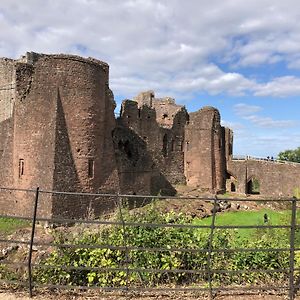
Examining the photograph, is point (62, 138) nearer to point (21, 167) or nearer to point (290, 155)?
point (21, 167)

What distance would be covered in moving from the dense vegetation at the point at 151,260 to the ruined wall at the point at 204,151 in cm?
2928

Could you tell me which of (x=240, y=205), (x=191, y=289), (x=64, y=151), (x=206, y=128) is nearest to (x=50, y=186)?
(x=64, y=151)

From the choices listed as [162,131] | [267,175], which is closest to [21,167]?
[162,131]

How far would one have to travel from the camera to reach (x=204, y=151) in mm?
37188

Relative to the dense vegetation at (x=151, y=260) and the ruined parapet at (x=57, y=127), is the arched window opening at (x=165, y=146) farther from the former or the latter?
the dense vegetation at (x=151, y=260)

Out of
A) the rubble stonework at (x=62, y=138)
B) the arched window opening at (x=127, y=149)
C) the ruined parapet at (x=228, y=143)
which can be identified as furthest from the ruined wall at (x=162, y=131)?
the rubble stonework at (x=62, y=138)

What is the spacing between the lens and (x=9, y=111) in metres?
30.4

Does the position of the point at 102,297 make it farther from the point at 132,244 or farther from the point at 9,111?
the point at 9,111

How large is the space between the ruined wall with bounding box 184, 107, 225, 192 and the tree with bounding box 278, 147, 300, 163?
200 ft

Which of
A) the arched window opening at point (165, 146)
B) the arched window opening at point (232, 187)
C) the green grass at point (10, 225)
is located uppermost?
the arched window opening at point (165, 146)

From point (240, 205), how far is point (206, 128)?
8.83 metres

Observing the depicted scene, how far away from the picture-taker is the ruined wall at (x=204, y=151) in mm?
37031

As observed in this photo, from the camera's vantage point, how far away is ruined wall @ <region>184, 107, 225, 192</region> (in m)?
37.0

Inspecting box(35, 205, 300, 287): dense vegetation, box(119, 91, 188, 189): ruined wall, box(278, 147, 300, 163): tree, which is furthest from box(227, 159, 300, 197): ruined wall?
box(278, 147, 300, 163): tree
